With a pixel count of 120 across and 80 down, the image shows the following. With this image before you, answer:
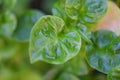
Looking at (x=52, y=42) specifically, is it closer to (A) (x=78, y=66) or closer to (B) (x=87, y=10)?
(B) (x=87, y=10)

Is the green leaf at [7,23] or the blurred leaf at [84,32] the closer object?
the blurred leaf at [84,32]

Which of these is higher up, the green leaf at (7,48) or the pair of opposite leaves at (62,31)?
the pair of opposite leaves at (62,31)

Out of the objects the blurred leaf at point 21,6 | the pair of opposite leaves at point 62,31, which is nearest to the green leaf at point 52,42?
the pair of opposite leaves at point 62,31

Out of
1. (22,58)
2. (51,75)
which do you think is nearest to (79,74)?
(51,75)

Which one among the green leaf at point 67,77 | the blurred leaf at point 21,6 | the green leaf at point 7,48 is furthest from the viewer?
the blurred leaf at point 21,6

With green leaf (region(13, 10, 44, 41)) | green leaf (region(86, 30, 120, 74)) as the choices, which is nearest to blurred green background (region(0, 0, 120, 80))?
green leaf (region(13, 10, 44, 41))

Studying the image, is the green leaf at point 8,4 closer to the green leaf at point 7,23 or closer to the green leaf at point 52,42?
the green leaf at point 7,23

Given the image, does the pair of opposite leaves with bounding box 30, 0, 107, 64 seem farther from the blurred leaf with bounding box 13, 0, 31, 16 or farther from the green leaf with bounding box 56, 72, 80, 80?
the blurred leaf with bounding box 13, 0, 31, 16

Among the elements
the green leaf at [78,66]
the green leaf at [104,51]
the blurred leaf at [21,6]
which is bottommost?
the blurred leaf at [21,6]
